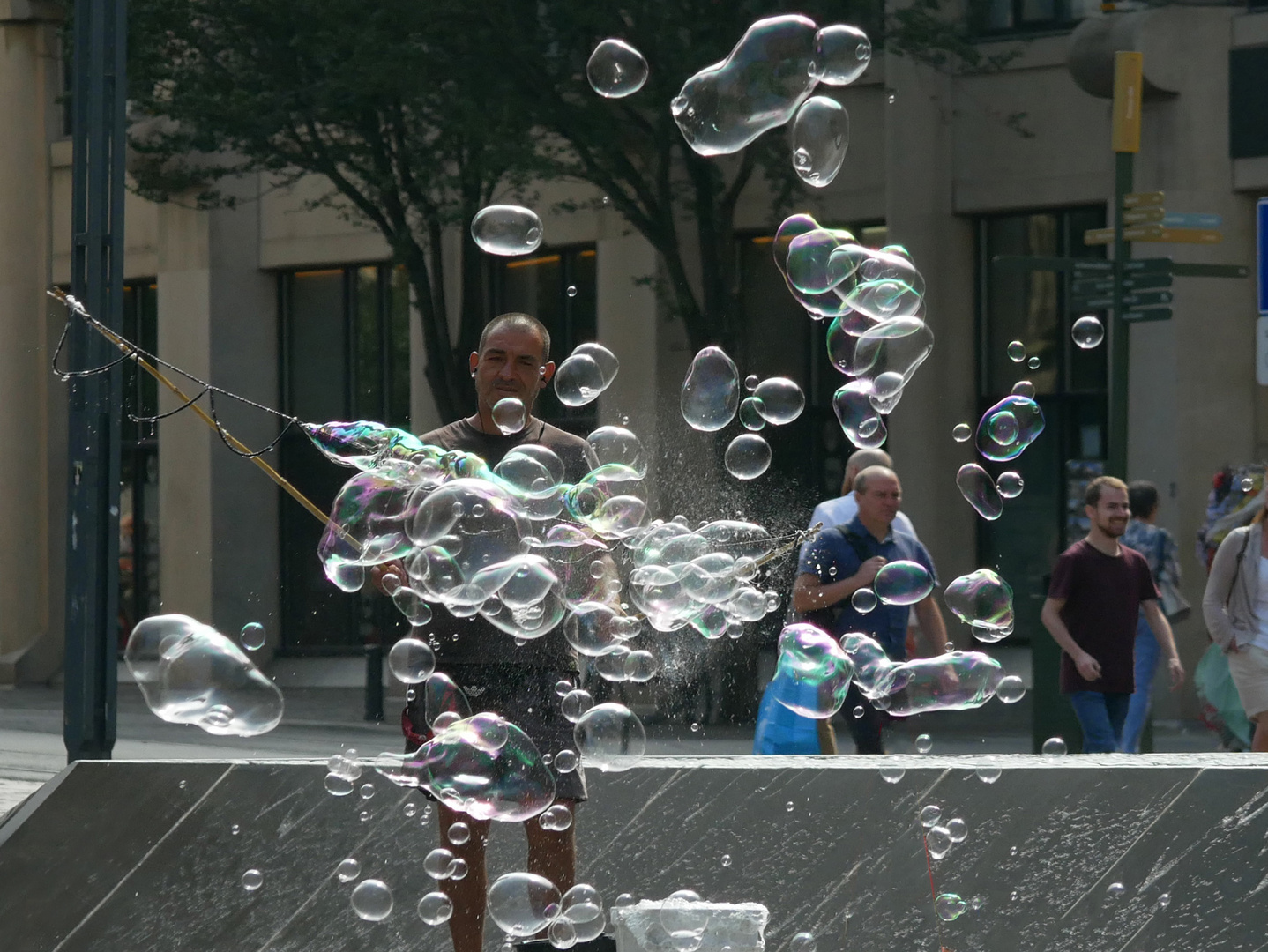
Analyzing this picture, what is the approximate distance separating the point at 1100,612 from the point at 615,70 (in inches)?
114

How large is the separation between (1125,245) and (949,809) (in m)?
5.85

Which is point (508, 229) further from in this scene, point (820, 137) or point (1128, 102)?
point (1128, 102)

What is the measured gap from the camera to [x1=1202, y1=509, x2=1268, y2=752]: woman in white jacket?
7777mm

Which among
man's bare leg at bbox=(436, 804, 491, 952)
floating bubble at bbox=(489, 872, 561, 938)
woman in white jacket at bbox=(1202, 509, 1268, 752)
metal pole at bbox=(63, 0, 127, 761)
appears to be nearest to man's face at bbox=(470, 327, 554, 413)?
man's bare leg at bbox=(436, 804, 491, 952)

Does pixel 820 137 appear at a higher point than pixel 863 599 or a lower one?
higher

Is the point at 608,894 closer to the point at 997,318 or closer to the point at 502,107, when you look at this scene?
the point at 502,107

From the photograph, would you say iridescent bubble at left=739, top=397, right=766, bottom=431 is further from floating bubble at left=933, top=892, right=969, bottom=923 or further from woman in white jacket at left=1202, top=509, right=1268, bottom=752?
woman in white jacket at left=1202, top=509, right=1268, bottom=752

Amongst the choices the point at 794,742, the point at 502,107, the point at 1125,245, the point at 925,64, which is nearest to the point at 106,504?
the point at 794,742

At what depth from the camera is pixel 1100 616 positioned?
779 centimetres

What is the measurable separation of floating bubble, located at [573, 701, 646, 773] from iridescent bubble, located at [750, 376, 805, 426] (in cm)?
172

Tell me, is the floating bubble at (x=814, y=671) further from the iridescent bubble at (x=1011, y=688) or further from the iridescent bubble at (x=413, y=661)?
the iridescent bubble at (x=413, y=661)

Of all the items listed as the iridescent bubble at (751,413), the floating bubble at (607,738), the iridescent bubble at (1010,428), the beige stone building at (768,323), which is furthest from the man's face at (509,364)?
the beige stone building at (768,323)

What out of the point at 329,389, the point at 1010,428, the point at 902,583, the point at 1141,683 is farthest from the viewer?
the point at 329,389

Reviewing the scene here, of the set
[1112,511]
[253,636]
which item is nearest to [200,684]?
[253,636]
